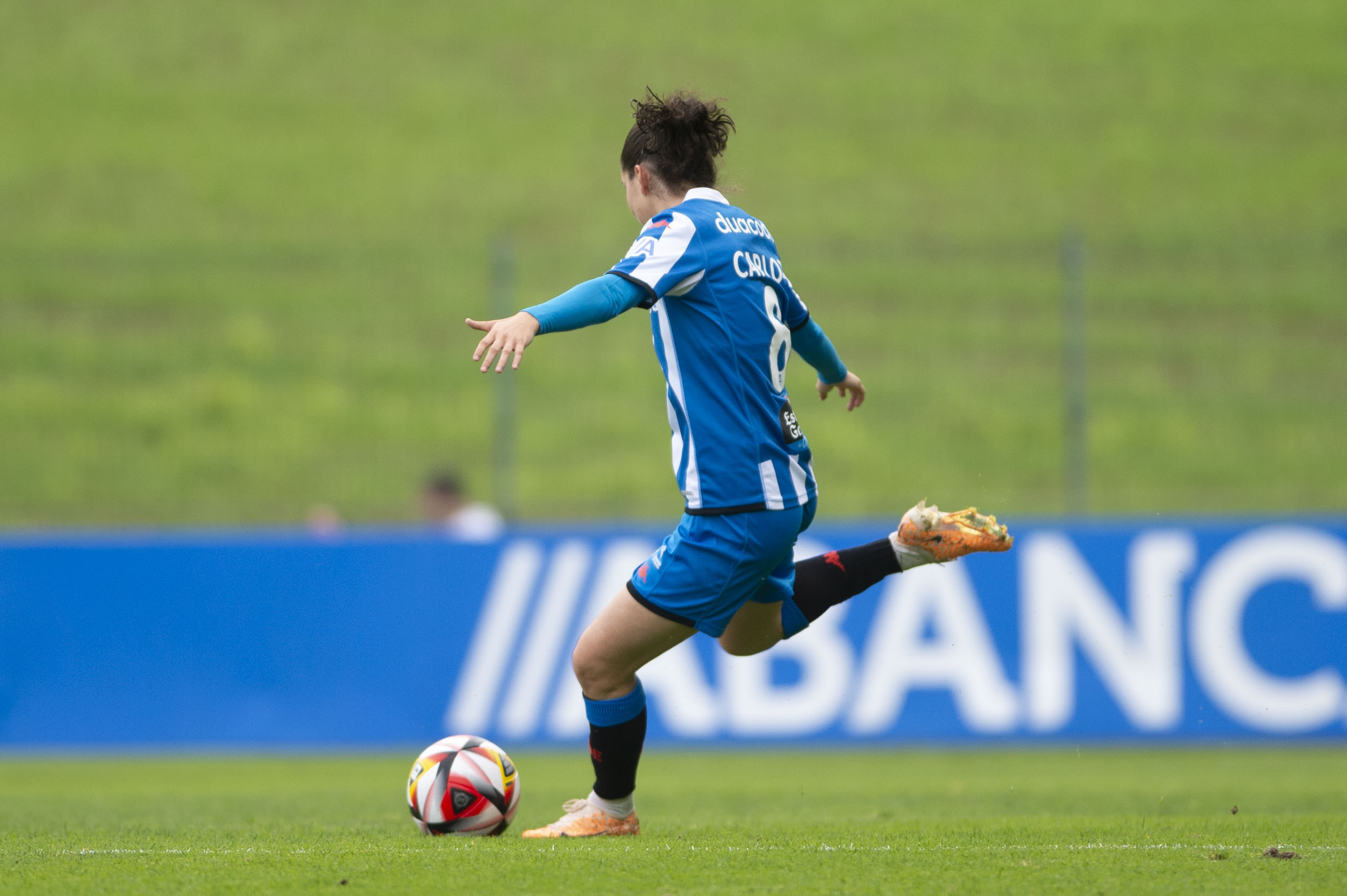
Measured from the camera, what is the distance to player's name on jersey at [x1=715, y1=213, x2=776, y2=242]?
445 cm

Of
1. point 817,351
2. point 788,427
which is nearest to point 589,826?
point 788,427

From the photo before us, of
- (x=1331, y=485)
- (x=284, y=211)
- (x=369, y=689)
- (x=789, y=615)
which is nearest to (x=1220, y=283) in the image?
(x=1331, y=485)

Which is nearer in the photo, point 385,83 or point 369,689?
point 369,689

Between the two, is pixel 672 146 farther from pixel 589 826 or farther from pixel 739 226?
pixel 589 826

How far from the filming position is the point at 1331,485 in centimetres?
1339

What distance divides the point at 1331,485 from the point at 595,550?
7.55 meters

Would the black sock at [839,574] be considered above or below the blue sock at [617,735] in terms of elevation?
above

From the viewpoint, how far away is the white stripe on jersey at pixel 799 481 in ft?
14.9

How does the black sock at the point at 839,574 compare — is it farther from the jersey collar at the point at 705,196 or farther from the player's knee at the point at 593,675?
the jersey collar at the point at 705,196

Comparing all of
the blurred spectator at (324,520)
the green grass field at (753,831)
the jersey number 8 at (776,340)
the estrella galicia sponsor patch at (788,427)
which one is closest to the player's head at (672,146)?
the jersey number 8 at (776,340)

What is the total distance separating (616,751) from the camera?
4648 millimetres

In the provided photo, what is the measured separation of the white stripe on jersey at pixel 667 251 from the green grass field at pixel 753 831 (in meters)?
1.62

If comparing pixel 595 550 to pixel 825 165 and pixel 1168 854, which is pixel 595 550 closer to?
pixel 1168 854

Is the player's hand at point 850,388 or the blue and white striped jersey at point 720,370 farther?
the player's hand at point 850,388
